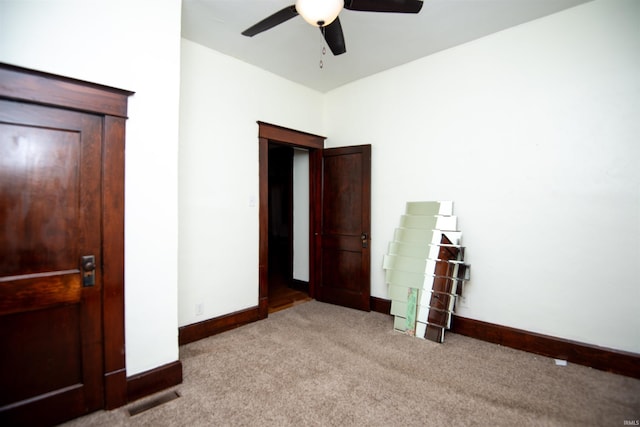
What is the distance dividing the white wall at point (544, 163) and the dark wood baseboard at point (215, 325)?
2395mm

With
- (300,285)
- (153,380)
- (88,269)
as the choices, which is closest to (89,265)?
(88,269)

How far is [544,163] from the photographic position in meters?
2.71

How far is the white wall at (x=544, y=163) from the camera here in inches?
93.6

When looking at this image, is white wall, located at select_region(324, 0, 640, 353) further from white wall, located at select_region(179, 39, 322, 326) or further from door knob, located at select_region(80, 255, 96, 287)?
door knob, located at select_region(80, 255, 96, 287)

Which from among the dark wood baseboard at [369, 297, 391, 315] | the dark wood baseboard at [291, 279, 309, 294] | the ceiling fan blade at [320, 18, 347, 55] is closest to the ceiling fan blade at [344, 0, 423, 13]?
the ceiling fan blade at [320, 18, 347, 55]

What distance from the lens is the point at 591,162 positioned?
98.3 inches

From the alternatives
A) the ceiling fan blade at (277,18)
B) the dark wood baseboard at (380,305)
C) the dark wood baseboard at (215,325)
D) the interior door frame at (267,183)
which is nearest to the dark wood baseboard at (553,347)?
the dark wood baseboard at (380,305)

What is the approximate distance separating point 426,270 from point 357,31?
255cm

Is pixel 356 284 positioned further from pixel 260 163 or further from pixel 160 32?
pixel 160 32

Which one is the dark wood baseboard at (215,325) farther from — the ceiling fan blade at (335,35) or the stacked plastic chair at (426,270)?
the ceiling fan blade at (335,35)

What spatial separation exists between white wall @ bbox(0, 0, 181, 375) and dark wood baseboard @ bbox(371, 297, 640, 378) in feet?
9.29

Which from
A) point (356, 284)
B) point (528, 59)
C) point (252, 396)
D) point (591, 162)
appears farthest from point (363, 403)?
point (528, 59)

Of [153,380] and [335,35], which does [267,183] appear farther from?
[153,380]

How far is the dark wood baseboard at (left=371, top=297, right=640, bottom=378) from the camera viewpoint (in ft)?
7.63
